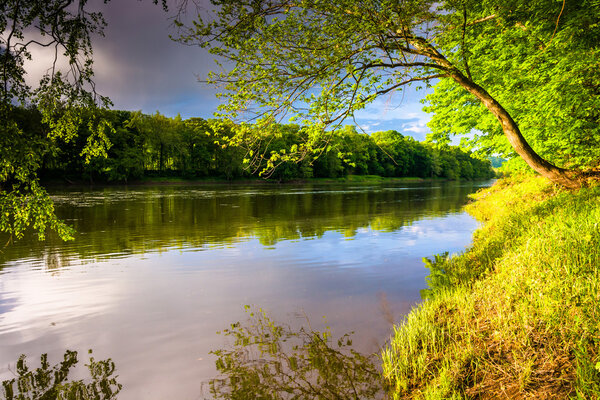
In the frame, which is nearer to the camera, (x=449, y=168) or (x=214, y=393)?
(x=214, y=393)

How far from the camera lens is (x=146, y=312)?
7633mm

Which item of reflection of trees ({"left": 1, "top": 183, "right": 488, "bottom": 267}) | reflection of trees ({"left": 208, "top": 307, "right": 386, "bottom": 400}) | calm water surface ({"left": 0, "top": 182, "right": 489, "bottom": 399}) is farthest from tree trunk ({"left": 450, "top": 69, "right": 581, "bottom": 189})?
reflection of trees ({"left": 1, "top": 183, "right": 488, "bottom": 267})

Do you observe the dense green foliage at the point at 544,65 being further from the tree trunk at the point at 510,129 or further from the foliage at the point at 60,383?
the foliage at the point at 60,383

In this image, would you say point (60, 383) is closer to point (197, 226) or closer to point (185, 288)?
point (185, 288)


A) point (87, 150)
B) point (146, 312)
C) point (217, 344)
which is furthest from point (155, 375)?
point (87, 150)

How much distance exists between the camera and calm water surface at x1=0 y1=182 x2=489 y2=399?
19.5 feet

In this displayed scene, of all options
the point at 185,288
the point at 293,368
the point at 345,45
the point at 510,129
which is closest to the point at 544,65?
the point at 510,129

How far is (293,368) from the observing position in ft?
17.2

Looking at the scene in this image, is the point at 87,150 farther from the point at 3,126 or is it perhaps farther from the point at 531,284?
the point at 531,284

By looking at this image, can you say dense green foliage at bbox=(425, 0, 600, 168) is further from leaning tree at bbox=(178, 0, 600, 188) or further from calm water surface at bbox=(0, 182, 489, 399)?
calm water surface at bbox=(0, 182, 489, 399)

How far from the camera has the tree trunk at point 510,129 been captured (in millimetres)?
9138

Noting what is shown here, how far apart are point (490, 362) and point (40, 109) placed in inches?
356

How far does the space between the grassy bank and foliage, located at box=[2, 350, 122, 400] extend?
14.7 feet

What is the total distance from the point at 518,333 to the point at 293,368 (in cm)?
339
